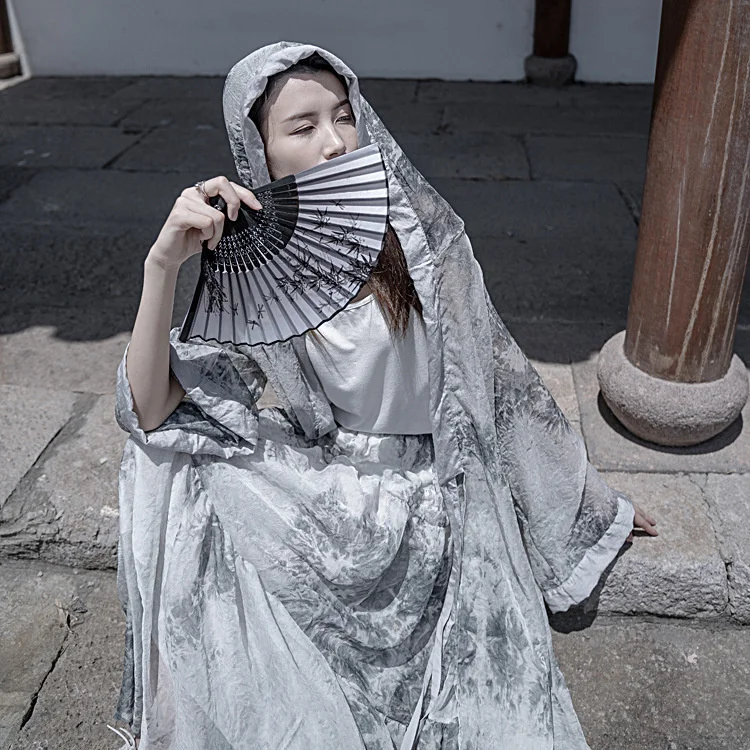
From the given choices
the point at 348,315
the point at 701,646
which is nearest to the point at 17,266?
the point at 348,315

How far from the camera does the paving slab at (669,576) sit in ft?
6.93

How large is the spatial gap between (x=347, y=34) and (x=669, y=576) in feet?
17.5

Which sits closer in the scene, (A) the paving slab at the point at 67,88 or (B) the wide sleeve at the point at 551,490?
(B) the wide sleeve at the point at 551,490

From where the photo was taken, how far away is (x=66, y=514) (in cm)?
231

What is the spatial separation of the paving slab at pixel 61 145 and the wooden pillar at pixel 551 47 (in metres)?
2.92

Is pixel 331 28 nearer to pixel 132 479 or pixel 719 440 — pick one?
pixel 719 440

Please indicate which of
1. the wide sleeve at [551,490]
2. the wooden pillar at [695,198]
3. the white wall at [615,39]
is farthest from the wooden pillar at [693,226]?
the white wall at [615,39]

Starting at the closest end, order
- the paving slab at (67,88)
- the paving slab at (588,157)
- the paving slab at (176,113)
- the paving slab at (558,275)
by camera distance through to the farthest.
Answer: the paving slab at (558,275), the paving slab at (588,157), the paving slab at (176,113), the paving slab at (67,88)

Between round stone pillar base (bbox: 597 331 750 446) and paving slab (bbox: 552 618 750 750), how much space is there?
1.75 feet

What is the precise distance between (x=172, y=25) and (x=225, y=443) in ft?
18.8

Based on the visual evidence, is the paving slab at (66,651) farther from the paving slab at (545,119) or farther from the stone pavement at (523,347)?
the paving slab at (545,119)

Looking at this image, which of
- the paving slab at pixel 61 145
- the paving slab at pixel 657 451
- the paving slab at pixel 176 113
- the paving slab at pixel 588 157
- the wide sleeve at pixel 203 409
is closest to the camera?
the wide sleeve at pixel 203 409

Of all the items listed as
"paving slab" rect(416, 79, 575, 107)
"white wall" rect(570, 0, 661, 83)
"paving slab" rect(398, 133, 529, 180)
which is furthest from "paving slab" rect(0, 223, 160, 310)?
"white wall" rect(570, 0, 661, 83)

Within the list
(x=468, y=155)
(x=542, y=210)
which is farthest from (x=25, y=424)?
(x=468, y=155)
